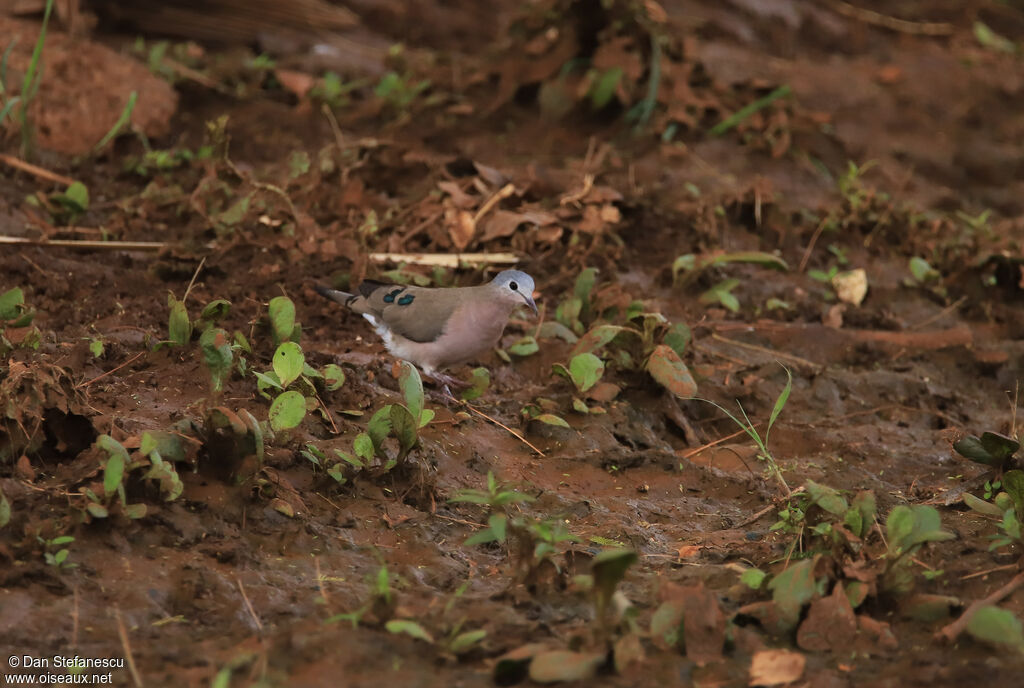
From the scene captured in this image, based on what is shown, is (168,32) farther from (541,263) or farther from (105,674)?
(105,674)

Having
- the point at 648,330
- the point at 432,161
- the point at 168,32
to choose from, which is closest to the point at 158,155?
the point at 432,161

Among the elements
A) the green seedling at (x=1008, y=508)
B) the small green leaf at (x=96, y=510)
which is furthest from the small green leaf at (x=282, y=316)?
the green seedling at (x=1008, y=508)

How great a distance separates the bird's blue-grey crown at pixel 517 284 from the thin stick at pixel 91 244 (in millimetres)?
1875

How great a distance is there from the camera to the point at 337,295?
16.9 ft

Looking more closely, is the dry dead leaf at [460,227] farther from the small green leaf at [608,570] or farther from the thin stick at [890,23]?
Answer: the thin stick at [890,23]

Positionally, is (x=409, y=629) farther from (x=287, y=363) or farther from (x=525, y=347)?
(x=525, y=347)

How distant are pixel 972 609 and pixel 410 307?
2.53 metres

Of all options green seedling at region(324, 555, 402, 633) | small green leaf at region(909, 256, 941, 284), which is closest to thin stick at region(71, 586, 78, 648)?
green seedling at region(324, 555, 402, 633)

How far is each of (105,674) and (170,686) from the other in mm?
191

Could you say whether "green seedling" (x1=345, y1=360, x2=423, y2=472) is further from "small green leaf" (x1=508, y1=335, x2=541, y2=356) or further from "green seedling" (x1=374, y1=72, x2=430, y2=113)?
"green seedling" (x1=374, y1=72, x2=430, y2=113)

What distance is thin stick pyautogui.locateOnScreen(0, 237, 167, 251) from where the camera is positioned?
18.3 feet

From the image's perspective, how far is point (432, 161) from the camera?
6777 mm

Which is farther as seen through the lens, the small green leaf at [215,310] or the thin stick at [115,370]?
the small green leaf at [215,310]

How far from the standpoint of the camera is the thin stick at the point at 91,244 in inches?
220
